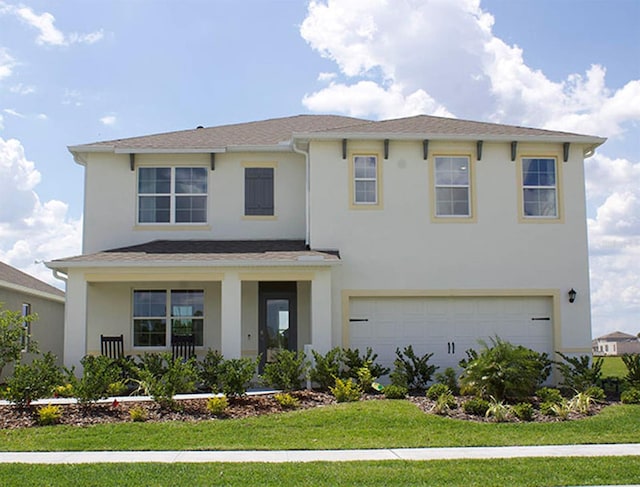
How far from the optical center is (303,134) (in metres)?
17.9

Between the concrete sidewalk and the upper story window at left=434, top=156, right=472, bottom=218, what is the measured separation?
824 centimetres

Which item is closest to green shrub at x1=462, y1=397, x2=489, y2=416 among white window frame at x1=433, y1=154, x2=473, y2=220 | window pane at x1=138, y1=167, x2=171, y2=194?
white window frame at x1=433, y1=154, x2=473, y2=220

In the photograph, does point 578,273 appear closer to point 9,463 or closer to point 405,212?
point 405,212

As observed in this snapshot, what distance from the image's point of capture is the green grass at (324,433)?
36.8ft

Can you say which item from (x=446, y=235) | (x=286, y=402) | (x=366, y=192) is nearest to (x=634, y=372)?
(x=446, y=235)

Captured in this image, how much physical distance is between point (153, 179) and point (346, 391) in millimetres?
8424

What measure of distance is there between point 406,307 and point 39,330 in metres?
12.7

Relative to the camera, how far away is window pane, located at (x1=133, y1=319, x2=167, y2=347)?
61.5 feet

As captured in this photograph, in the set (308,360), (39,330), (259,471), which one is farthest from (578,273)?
(39,330)

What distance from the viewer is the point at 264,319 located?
18672 mm

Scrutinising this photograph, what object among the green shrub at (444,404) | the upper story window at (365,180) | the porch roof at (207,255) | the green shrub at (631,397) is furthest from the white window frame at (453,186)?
the green shrub at (444,404)

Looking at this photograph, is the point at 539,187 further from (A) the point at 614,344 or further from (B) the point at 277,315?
(A) the point at 614,344

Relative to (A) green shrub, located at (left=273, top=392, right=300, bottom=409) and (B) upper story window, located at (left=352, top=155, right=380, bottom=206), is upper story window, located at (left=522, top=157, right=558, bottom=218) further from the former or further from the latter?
(A) green shrub, located at (left=273, top=392, right=300, bottom=409)

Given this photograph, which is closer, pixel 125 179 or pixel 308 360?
pixel 308 360
